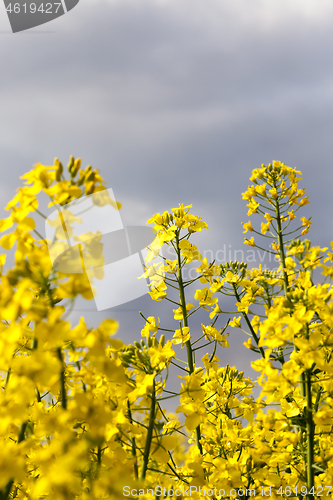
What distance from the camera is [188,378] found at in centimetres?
172

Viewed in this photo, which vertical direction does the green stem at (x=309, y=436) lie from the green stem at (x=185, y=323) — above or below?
below

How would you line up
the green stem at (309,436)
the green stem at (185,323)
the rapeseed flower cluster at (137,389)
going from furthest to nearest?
1. the green stem at (185,323)
2. the green stem at (309,436)
3. the rapeseed flower cluster at (137,389)

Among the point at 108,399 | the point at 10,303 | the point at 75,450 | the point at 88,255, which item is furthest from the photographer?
the point at 108,399

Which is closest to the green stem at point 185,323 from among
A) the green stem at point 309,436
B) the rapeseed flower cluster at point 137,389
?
the rapeseed flower cluster at point 137,389

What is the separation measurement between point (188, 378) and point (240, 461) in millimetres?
1312

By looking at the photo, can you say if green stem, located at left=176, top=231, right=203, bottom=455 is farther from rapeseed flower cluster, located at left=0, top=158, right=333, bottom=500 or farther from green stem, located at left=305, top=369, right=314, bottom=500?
green stem, located at left=305, top=369, right=314, bottom=500

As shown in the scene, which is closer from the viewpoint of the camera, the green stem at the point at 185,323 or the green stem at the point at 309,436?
the green stem at the point at 309,436

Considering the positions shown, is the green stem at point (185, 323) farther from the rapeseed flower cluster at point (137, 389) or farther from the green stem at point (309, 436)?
the green stem at point (309, 436)

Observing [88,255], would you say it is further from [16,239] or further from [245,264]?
[245,264]

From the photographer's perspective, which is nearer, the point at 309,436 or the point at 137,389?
the point at 137,389

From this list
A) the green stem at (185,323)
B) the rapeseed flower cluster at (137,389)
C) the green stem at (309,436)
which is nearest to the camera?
the rapeseed flower cluster at (137,389)

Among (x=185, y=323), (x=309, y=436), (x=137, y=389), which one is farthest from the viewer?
(x=185, y=323)

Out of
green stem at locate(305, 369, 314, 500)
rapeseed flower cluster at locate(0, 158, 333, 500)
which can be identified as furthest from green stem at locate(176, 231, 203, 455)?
green stem at locate(305, 369, 314, 500)

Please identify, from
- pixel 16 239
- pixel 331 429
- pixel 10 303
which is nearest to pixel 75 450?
pixel 10 303
